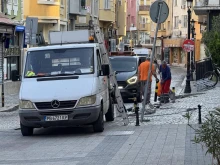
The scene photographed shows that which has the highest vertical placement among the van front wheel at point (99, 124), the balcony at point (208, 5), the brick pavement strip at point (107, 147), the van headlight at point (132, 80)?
the balcony at point (208, 5)

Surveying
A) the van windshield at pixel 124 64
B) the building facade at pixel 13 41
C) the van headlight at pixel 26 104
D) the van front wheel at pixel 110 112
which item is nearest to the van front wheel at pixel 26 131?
the van headlight at pixel 26 104

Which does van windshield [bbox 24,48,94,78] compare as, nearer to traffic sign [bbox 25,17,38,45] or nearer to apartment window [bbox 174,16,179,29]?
traffic sign [bbox 25,17,38,45]

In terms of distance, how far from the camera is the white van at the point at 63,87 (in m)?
15.8

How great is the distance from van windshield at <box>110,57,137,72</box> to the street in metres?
7.96

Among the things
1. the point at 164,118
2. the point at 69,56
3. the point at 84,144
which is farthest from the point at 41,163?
the point at 164,118

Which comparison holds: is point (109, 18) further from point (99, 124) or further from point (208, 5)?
point (99, 124)

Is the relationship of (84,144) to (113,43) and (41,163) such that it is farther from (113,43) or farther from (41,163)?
(113,43)

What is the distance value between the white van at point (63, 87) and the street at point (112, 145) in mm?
468

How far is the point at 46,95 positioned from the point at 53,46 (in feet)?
6.73

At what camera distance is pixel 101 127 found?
16.4 meters

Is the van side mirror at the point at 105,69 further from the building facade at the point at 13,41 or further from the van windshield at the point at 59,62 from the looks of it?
the building facade at the point at 13,41

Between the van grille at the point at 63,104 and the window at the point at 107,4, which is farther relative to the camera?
the window at the point at 107,4

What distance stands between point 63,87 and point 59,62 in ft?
3.91

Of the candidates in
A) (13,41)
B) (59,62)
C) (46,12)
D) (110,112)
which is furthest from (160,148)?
(46,12)
